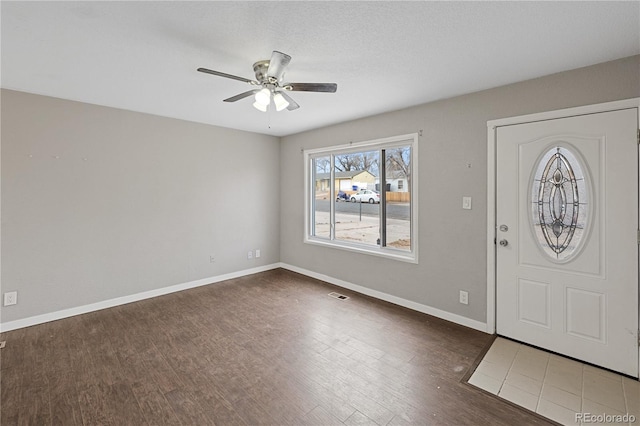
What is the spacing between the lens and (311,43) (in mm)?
2127

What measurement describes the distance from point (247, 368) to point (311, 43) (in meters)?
2.62

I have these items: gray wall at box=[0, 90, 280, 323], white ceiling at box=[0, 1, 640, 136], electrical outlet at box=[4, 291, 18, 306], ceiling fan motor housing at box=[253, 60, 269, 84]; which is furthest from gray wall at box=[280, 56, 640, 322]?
electrical outlet at box=[4, 291, 18, 306]

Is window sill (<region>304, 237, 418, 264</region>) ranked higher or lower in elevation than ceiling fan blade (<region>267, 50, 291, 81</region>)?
lower

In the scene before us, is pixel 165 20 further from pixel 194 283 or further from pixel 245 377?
pixel 194 283

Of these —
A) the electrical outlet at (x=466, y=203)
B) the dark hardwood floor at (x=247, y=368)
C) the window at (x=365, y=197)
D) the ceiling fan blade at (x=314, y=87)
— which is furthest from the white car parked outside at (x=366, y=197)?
the ceiling fan blade at (x=314, y=87)

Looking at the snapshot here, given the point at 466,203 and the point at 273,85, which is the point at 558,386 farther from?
the point at 273,85

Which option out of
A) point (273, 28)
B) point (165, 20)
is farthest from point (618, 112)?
point (165, 20)

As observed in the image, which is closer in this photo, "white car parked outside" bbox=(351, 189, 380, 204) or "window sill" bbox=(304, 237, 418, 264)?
"window sill" bbox=(304, 237, 418, 264)

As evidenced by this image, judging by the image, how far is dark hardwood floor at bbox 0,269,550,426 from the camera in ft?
6.31

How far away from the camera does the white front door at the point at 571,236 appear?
2.31m

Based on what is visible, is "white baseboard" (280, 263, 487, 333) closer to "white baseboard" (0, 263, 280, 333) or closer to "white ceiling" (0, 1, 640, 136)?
"white baseboard" (0, 263, 280, 333)

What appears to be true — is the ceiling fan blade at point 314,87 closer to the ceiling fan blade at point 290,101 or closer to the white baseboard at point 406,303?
the ceiling fan blade at point 290,101

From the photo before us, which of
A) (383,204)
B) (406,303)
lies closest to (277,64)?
(383,204)

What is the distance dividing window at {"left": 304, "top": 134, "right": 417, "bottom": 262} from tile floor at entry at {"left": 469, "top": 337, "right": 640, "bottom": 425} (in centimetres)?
144
